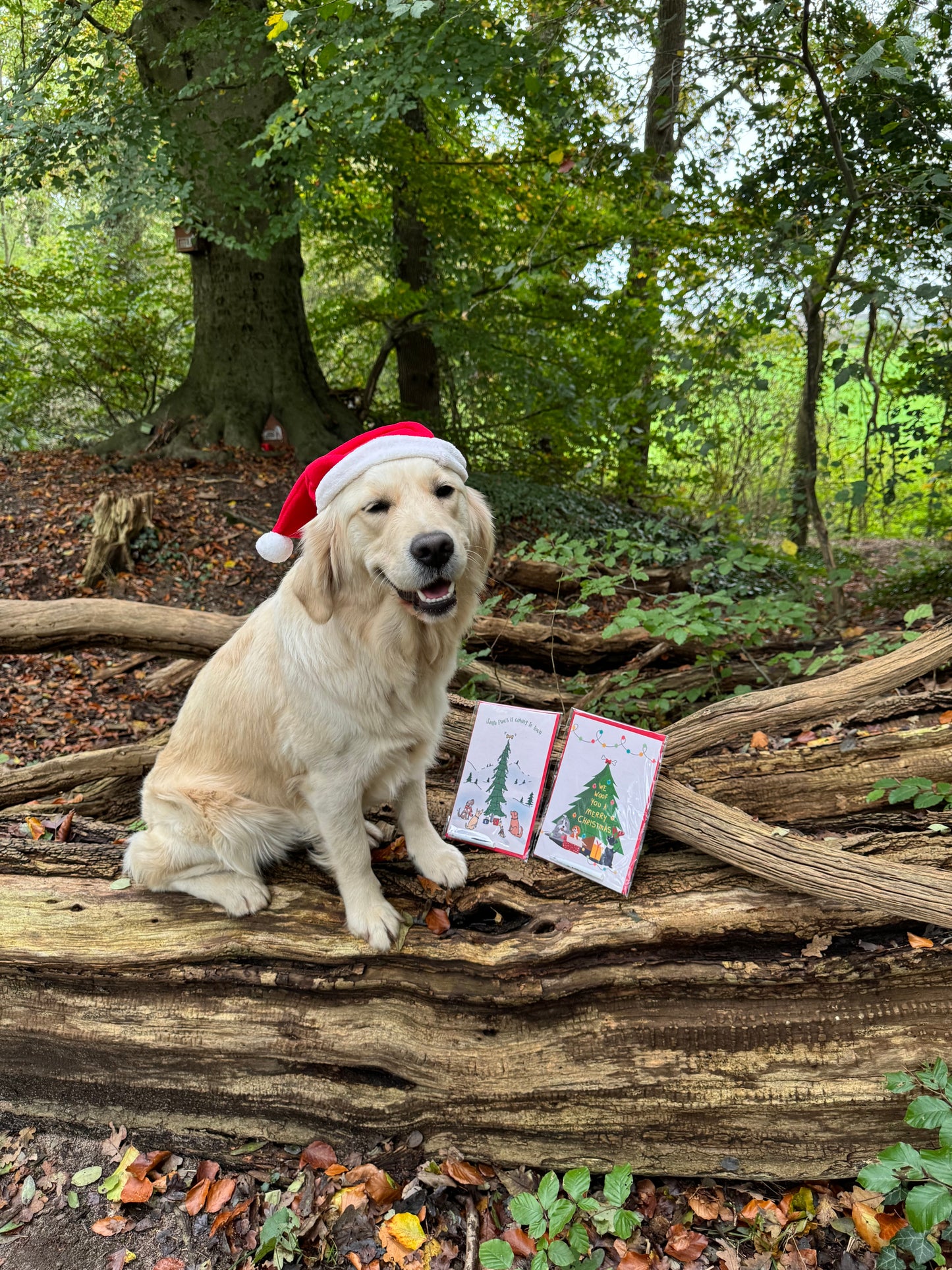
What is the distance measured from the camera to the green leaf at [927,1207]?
1.60 m

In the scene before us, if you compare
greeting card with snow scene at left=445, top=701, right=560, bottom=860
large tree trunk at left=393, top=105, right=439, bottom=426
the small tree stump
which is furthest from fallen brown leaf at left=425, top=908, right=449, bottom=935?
large tree trunk at left=393, top=105, right=439, bottom=426

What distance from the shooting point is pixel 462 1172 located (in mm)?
2213

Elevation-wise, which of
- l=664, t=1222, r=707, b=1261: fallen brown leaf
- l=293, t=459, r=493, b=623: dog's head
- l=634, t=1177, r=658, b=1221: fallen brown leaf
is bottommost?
l=634, t=1177, r=658, b=1221: fallen brown leaf

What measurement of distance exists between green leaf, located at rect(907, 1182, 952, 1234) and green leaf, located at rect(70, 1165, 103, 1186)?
7.40 feet

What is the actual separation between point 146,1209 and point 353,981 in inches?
33.6

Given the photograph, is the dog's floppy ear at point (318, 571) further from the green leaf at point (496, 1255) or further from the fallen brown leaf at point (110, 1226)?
the fallen brown leaf at point (110, 1226)

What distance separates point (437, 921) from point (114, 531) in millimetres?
5469

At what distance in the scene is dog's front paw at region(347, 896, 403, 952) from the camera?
2.44m

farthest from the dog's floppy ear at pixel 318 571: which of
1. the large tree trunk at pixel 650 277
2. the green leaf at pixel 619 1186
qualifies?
the large tree trunk at pixel 650 277

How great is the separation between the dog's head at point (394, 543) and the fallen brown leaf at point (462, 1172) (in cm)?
160

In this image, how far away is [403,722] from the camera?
2.42m

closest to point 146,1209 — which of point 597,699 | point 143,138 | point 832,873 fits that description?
point 832,873

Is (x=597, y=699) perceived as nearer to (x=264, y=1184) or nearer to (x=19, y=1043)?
(x=264, y=1184)

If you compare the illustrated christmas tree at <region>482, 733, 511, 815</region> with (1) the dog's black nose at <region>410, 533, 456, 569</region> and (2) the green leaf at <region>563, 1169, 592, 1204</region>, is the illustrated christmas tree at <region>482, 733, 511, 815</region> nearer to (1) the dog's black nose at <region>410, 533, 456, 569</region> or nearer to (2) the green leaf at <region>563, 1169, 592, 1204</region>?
(1) the dog's black nose at <region>410, 533, 456, 569</region>
